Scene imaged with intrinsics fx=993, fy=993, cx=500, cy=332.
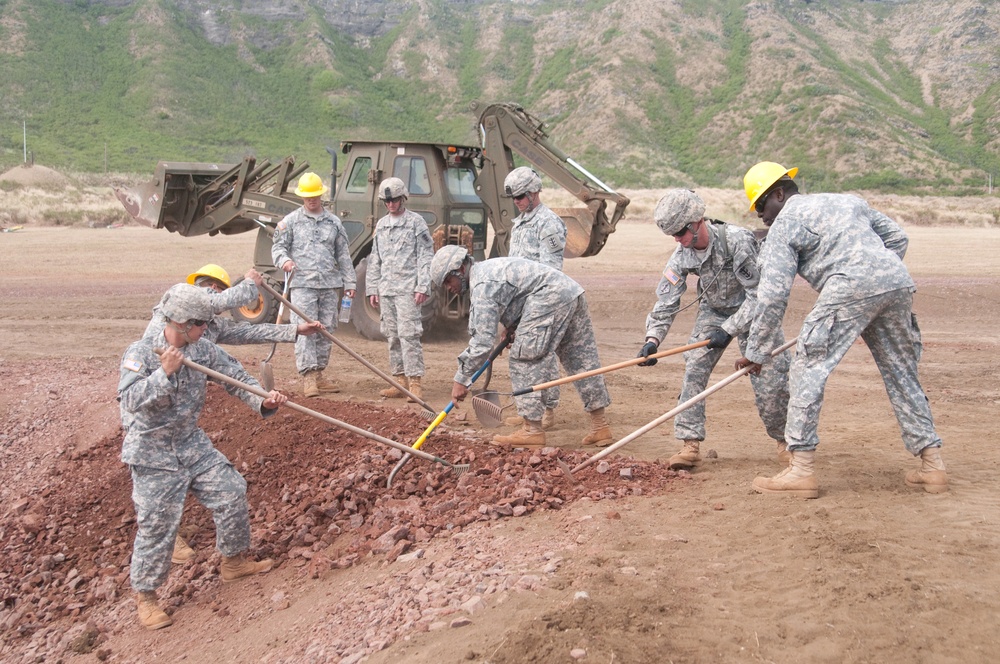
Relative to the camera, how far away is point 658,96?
5381cm

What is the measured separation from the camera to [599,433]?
7227mm

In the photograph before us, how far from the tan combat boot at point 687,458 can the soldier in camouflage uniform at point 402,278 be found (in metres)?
3.01

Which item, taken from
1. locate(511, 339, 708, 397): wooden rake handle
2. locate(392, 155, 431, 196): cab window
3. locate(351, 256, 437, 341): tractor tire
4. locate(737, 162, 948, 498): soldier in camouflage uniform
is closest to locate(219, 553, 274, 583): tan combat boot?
locate(511, 339, 708, 397): wooden rake handle

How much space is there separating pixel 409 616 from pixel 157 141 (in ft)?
156

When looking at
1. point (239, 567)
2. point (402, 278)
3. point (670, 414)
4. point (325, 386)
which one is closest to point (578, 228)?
point (402, 278)

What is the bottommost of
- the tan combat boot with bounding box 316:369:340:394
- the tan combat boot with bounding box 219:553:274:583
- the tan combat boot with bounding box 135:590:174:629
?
the tan combat boot with bounding box 135:590:174:629

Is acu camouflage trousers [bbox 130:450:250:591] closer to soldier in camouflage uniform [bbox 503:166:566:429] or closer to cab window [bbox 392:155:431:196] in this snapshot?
soldier in camouflage uniform [bbox 503:166:566:429]

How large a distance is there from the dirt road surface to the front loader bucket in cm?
308

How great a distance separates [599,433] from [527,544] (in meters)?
2.30

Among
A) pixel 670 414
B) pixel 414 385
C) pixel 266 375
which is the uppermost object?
pixel 670 414

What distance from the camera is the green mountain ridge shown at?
46.6 m

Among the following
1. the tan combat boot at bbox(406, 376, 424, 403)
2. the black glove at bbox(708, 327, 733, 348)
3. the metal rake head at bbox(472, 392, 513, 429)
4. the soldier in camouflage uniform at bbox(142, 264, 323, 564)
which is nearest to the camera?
the soldier in camouflage uniform at bbox(142, 264, 323, 564)

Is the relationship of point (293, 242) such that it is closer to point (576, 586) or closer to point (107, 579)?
point (107, 579)

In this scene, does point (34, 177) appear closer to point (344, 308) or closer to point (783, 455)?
point (344, 308)
